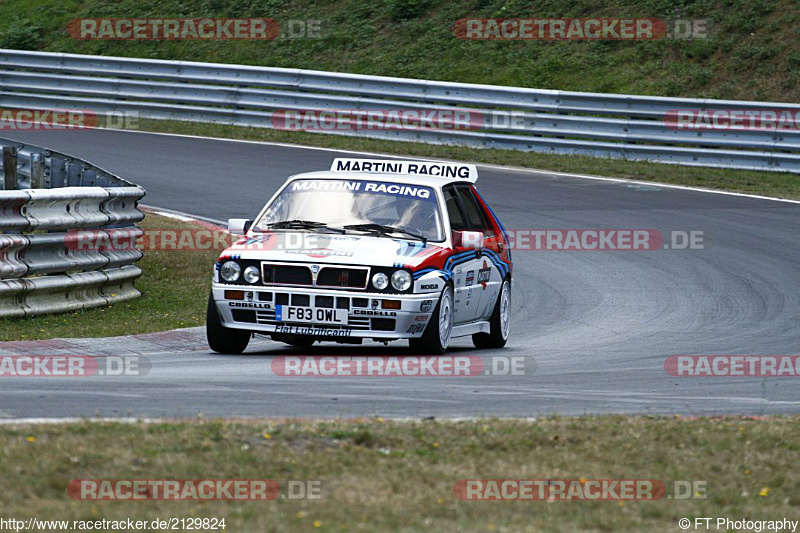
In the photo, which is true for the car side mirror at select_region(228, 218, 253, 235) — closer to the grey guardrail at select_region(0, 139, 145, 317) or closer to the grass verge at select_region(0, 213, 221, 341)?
the grass verge at select_region(0, 213, 221, 341)

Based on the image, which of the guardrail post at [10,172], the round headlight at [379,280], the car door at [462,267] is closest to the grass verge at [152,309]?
the guardrail post at [10,172]

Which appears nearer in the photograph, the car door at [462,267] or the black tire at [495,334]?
the car door at [462,267]

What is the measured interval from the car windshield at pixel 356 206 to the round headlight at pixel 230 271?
0.76 metres

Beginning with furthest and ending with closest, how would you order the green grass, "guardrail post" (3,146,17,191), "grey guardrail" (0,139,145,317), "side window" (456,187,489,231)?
the green grass → "guardrail post" (3,146,17,191) → "side window" (456,187,489,231) → "grey guardrail" (0,139,145,317)

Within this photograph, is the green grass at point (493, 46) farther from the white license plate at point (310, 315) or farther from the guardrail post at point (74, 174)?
the white license plate at point (310, 315)

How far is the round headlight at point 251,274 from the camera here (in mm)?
10062

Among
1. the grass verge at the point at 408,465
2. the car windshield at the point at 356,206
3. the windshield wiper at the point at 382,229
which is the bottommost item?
the grass verge at the point at 408,465

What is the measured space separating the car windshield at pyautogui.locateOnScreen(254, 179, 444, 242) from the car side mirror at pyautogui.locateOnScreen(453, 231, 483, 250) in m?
0.15

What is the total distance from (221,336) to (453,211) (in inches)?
96.2

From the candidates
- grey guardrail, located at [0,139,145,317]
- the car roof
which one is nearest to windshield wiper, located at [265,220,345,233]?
the car roof

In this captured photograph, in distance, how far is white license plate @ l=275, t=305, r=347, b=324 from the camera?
9.91 metres

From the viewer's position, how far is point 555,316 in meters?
13.2

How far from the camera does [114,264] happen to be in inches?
496

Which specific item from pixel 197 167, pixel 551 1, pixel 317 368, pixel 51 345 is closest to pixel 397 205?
pixel 317 368
